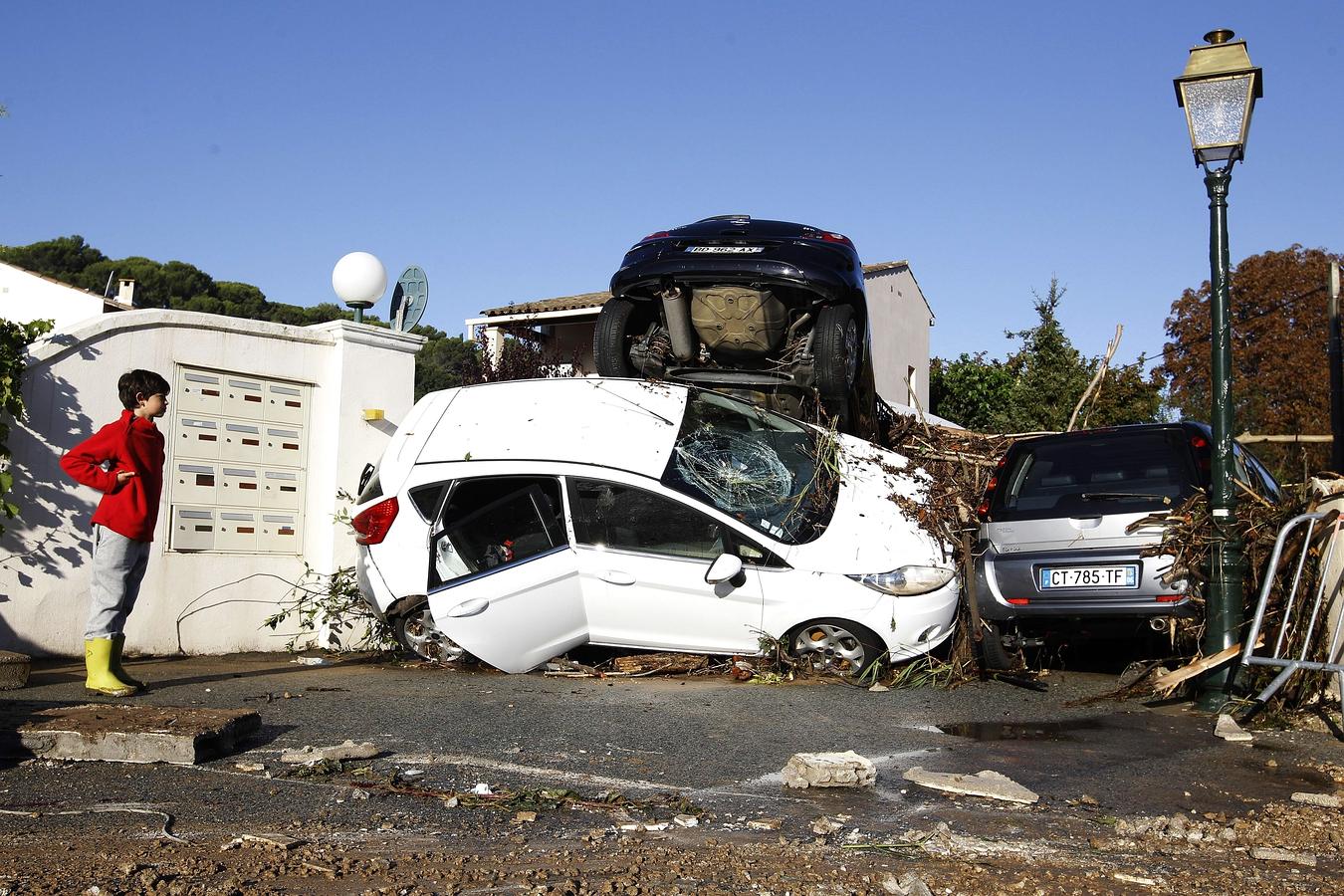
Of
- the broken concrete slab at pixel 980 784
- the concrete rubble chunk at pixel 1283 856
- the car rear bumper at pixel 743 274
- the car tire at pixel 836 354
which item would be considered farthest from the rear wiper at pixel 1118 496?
the concrete rubble chunk at pixel 1283 856

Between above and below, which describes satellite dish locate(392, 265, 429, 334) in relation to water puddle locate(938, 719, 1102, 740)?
above

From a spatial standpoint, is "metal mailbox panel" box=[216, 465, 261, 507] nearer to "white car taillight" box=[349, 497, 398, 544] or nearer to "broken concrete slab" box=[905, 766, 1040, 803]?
"white car taillight" box=[349, 497, 398, 544]

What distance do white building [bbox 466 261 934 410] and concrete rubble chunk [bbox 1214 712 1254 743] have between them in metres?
17.0

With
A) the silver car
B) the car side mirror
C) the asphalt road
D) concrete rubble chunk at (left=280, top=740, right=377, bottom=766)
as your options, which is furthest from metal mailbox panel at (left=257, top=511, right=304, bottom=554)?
the silver car

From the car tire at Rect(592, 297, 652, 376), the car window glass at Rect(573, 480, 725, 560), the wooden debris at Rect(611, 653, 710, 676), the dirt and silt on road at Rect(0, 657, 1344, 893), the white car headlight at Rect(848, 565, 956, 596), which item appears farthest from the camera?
the car tire at Rect(592, 297, 652, 376)

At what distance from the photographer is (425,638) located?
8164mm

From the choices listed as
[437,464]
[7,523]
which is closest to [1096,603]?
[437,464]

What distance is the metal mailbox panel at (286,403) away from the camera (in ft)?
32.5

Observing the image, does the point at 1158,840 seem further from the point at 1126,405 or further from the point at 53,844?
the point at 1126,405

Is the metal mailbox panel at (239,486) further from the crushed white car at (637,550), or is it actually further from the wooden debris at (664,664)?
the wooden debris at (664,664)

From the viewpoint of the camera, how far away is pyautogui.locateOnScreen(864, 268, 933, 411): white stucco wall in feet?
83.6

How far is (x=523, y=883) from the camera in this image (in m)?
3.38

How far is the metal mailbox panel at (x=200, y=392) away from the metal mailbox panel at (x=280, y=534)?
38.7 inches

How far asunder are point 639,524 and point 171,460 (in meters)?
4.07
